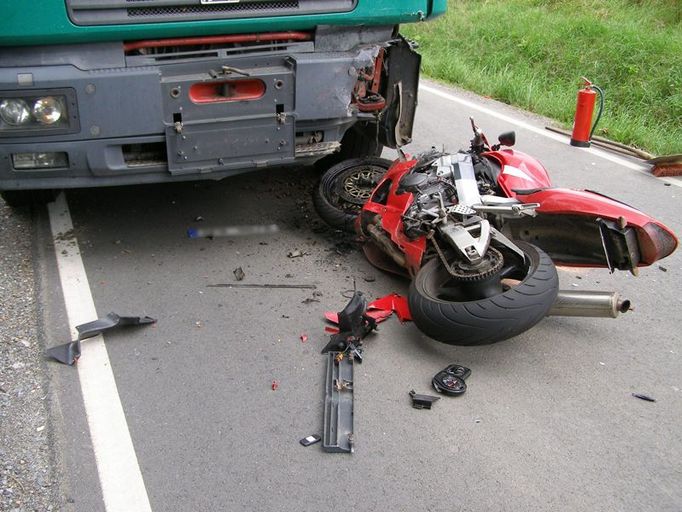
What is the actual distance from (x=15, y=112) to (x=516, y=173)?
292 centimetres

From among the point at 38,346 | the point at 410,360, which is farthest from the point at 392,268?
the point at 38,346

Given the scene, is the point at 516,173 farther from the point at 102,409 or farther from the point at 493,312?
the point at 102,409

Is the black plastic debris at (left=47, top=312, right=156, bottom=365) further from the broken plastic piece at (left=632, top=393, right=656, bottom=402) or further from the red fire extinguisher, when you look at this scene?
→ the red fire extinguisher

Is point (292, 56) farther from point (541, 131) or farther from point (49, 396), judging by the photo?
point (541, 131)

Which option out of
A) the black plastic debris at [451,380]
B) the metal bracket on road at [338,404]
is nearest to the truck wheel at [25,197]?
the metal bracket on road at [338,404]

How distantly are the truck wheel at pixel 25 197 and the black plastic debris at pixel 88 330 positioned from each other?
1.64m

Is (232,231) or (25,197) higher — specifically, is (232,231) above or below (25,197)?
below

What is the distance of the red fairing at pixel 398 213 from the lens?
4.47 metres

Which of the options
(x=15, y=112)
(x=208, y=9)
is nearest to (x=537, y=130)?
(x=208, y=9)

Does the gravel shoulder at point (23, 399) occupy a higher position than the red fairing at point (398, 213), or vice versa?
the red fairing at point (398, 213)

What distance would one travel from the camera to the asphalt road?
127 inches

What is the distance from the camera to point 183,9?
4477mm

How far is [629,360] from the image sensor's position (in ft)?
13.6

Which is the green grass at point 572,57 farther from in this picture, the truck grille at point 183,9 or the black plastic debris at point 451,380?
the black plastic debris at point 451,380
